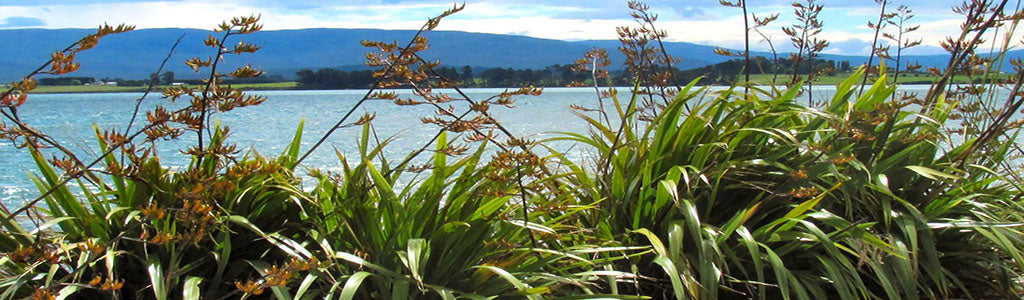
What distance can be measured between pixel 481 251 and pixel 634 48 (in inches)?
57.7

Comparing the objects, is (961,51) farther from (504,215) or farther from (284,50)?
(284,50)

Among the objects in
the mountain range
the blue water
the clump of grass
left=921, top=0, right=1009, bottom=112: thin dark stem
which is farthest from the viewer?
the mountain range

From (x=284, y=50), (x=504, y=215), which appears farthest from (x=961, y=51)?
(x=284, y=50)

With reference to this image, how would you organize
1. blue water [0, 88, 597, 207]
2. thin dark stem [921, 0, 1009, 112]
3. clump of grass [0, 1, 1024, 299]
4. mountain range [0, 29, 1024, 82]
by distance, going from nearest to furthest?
clump of grass [0, 1, 1024, 299], thin dark stem [921, 0, 1009, 112], blue water [0, 88, 597, 207], mountain range [0, 29, 1024, 82]

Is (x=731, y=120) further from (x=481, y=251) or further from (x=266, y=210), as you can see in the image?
(x=266, y=210)

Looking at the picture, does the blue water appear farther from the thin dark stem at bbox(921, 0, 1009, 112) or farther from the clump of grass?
the thin dark stem at bbox(921, 0, 1009, 112)

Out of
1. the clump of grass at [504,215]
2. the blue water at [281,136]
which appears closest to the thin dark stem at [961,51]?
the clump of grass at [504,215]

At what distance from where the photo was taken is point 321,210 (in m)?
2.15

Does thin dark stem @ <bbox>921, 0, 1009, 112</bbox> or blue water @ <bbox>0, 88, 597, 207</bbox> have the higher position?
thin dark stem @ <bbox>921, 0, 1009, 112</bbox>

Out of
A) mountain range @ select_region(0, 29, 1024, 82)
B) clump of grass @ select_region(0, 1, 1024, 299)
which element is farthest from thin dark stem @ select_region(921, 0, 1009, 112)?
mountain range @ select_region(0, 29, 1024, 82)

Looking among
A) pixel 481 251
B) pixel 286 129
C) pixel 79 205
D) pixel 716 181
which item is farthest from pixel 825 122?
pixel 286 129

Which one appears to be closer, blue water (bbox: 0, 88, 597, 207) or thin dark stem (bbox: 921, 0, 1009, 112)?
thin dark stem (bbox: 921, 0, 1009, 112)

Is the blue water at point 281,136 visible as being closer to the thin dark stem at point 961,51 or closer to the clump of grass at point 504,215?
the clump of grass at point 504,215

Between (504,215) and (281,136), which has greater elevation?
(504,215)
